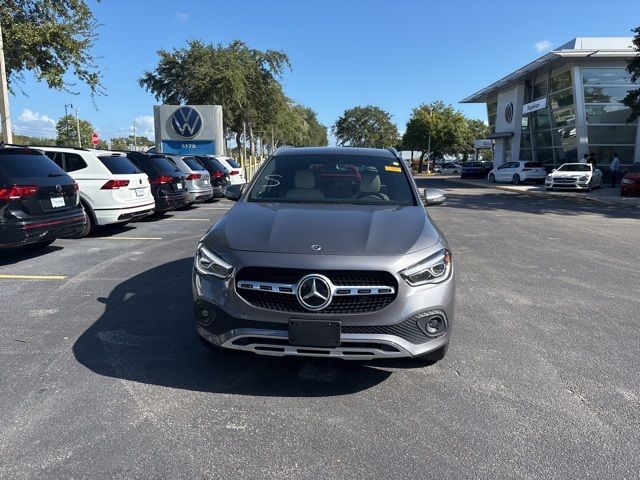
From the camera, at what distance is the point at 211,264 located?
3.47 meters

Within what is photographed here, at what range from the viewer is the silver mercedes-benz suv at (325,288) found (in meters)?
3.19

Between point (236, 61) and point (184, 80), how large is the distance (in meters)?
3.54

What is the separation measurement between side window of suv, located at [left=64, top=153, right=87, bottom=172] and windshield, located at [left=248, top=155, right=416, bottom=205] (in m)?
6.18

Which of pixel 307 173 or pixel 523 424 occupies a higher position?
pixel 307 173

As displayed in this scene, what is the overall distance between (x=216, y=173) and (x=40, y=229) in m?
11.4

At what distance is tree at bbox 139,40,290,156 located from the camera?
2930cm

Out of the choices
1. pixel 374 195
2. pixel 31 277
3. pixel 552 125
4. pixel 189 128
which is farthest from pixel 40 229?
pixel 552 125

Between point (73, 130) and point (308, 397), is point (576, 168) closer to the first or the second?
point (308, 397)

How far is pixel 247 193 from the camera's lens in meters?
4.69

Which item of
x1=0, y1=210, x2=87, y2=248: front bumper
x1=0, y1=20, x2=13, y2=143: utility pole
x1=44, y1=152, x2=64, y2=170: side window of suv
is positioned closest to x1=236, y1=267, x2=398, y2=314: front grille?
x1=0, y1=210, x2=87, y2=248: front bumper

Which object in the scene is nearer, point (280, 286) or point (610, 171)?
point (280, 286)

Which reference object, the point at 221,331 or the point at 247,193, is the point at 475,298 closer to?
the point at 247,193

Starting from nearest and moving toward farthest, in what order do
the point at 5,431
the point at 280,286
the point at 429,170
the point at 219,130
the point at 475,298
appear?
the point at 5,431
the point at 280,286
the point at 475,298
the point at 219,130
the point at 429,170

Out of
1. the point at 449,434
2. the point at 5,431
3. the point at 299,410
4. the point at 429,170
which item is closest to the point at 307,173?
the point at 299,410
